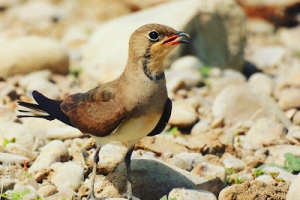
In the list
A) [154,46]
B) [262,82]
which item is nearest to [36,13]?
[262,82]

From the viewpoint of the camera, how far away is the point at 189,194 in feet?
21.3

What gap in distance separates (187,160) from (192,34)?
5370mm

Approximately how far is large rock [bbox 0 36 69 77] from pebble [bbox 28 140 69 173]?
4321 millimetres

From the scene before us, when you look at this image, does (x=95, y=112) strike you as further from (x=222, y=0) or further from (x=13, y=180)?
(x=222, y=0)

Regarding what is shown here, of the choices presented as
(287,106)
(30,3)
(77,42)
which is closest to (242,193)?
(287,106)

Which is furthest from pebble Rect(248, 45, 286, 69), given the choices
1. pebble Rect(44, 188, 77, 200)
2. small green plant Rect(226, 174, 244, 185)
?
pebble Rect(44, 188, 77, 200)

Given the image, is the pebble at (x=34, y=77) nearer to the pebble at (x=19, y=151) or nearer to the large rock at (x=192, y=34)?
the large rock at (x=192, y=34)

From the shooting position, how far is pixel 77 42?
14.5m

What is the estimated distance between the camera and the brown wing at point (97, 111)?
21.7ft

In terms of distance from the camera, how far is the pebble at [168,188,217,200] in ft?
21.0

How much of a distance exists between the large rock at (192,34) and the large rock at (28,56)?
872mm

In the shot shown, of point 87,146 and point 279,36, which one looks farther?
point 279,36

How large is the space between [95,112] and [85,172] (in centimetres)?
80

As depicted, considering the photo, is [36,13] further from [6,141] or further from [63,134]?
[6,141]
